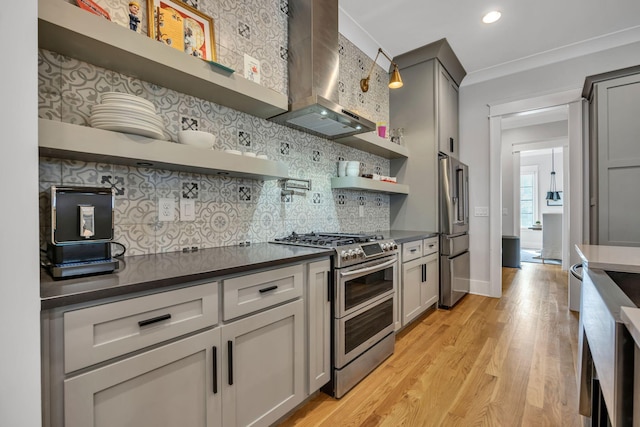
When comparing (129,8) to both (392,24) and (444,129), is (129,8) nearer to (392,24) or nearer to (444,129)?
(392,24)

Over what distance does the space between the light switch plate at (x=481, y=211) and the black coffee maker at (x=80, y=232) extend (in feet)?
13.1

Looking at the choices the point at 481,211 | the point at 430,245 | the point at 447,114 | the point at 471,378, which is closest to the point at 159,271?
the point at 471,378

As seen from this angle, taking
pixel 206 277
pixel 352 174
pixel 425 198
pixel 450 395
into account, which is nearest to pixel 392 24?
pixel 352 174

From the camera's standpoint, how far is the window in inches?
324

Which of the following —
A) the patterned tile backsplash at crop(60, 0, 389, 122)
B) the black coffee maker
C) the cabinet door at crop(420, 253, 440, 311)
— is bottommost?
the cabinet door at crop(420, 253, 440, 311)

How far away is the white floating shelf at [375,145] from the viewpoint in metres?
2.69

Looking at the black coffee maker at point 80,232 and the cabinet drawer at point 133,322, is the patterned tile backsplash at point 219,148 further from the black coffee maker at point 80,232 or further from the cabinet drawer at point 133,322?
the cabinet drawer at point 133,322

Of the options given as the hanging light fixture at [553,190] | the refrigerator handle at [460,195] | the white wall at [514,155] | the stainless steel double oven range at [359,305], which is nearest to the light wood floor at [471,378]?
the stainless steel double oven range at [359,305]

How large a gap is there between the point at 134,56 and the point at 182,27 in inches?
17.4

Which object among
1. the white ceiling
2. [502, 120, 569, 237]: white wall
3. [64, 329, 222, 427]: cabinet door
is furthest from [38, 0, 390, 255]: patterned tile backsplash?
[502, 120, 569, 237]: white wall

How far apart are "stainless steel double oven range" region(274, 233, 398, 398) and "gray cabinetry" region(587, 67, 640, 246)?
76.8 inches

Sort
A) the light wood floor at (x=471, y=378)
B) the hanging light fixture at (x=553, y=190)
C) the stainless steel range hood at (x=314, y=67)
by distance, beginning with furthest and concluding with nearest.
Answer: the hanging light fixture at (x=553, y=190), the stainless steel range hood at (x=314, y=67), the light wood floor at (x=471, y=378)

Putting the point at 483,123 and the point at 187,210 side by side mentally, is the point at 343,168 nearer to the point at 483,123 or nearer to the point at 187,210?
the point at 187,210

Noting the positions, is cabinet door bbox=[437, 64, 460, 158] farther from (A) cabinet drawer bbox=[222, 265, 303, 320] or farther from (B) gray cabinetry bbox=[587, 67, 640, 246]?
(A) cabinet drawer bbox=[222, 265, 303, 320]
